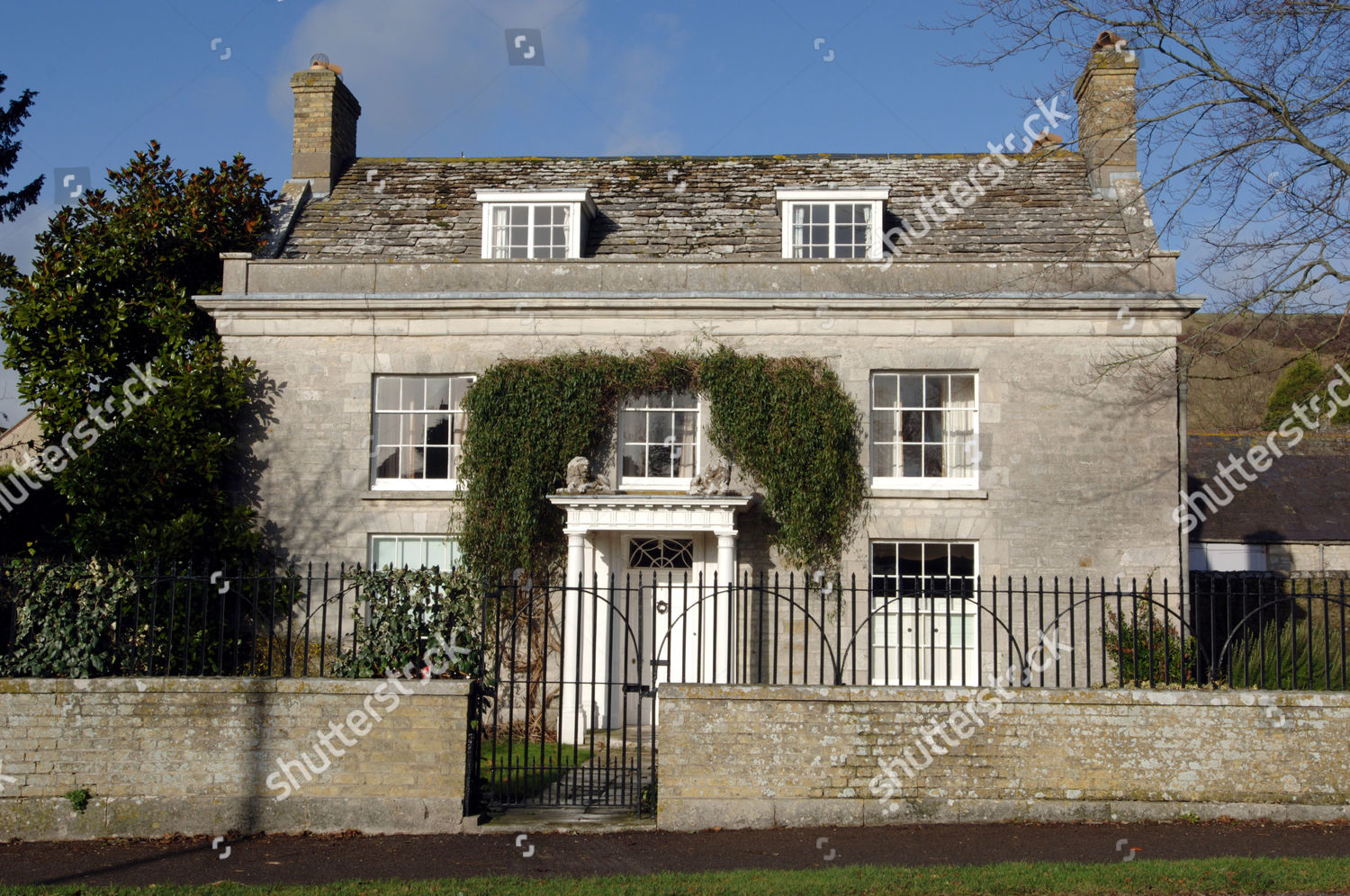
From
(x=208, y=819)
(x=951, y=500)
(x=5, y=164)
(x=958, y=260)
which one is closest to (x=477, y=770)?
(x=208, y=819)

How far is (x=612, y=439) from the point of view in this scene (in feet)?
51.4

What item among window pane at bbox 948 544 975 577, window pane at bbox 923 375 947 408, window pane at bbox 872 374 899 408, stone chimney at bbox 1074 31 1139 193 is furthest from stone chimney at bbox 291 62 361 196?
stone chimney at bbox 1074 31 1139 193

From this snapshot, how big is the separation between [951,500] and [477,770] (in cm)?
802

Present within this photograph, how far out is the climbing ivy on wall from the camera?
49.6 feet

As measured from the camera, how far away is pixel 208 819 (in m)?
9.28

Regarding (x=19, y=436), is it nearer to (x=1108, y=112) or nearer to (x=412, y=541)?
(x=412, y=541)

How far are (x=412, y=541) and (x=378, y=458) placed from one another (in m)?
1.30

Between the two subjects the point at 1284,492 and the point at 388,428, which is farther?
the point at 1284,492

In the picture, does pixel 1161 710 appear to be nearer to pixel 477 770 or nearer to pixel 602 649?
pixel 477 770

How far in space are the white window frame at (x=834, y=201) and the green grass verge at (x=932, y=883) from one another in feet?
34.6


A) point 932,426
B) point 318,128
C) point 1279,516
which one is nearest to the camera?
point 932,426

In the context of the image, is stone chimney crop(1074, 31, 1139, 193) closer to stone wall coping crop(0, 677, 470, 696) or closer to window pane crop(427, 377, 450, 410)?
window pane crop(427, 377, 450, 410)

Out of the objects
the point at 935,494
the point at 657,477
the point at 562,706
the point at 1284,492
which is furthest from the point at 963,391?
the point at 1284,492

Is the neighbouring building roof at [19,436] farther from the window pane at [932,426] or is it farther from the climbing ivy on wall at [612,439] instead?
A: the window pane at [932,426]
